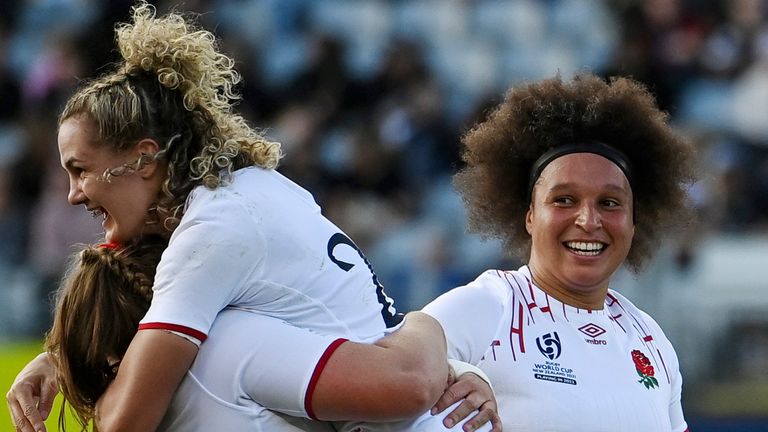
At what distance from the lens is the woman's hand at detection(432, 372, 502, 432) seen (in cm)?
317

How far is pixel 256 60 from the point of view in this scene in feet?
30.9

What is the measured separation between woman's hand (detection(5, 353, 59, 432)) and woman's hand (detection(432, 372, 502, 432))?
1022 mm

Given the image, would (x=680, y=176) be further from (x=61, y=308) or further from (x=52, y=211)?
(x=52, y=211)

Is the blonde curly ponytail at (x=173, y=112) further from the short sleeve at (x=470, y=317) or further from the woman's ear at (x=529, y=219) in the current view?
the woman's ear at (x=529, y=219)

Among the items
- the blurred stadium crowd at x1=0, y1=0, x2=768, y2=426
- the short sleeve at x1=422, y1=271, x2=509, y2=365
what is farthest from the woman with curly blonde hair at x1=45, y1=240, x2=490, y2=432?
the blurred stadium crowd at x1=0, y1=0, x2=768, y2=426

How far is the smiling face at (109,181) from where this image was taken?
3.11m

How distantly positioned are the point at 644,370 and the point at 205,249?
1.55 meters

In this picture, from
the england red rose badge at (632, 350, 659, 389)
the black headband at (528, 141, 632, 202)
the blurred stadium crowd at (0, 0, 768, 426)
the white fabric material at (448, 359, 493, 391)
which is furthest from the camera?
the blurred stadium crowd at (0, 0, 768, 426)

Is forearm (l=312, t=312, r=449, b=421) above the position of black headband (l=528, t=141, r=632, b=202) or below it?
below

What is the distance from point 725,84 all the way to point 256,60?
362 centimetres

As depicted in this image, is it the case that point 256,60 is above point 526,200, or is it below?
above

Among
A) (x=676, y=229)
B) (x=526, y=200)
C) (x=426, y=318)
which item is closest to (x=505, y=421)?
(x=426, y=318)

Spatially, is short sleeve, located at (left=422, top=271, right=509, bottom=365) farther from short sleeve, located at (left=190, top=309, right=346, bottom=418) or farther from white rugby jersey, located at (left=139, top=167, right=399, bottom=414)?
short sleeve, located at (left=190, top=309, right=346, bottom=418)

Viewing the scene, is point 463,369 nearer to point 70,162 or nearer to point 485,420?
point 485,420
